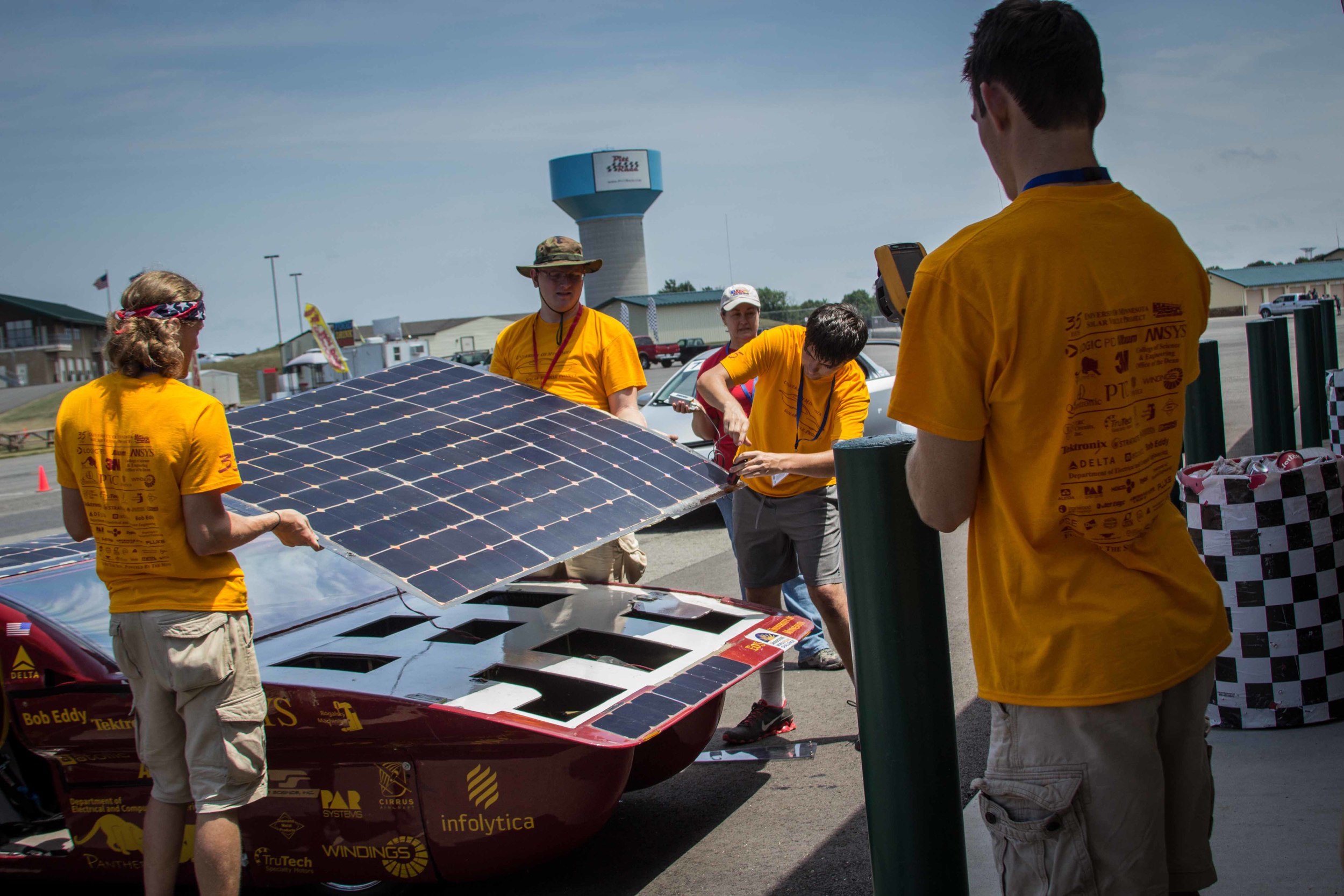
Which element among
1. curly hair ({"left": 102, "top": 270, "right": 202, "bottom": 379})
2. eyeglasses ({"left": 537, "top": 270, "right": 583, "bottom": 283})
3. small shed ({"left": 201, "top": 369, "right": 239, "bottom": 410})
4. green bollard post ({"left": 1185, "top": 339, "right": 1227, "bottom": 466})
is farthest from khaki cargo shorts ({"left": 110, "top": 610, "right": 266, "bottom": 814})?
small shed ({"left": 201, "top": 369, "right": 239, "bottom": 410})

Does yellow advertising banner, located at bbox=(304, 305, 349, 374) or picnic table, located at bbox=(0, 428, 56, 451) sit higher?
yellow advertising banner, located at bbox=(304, 305, 349, 374)

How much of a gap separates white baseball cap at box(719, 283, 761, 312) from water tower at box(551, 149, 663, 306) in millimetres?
86128

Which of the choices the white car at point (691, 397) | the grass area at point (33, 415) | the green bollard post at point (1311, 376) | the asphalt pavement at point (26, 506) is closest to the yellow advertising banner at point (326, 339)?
the grass area at point (33, 415)

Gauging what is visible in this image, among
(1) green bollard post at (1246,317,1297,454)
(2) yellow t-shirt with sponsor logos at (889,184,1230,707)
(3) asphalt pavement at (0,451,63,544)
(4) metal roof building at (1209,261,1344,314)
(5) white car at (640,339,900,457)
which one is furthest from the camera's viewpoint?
(4) metal roof building at (1209,261,1344,314)

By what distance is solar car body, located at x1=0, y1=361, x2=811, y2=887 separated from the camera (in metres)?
3.02

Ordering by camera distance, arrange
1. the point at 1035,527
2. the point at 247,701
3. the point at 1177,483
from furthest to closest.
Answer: the point at 1177,483 → the point at 247,701 → the point at 1035,527

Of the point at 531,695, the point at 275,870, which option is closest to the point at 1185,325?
the point at 531,695

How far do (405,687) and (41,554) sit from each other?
2.00 m

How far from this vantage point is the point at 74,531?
3184 mm

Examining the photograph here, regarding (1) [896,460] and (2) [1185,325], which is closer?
(2) [1185,325]

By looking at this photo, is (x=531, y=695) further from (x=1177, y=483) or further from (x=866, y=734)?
(x=1177, y=483)

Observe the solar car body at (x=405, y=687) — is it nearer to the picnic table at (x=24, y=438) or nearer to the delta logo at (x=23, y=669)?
the delta logo at (x=23, y=669)

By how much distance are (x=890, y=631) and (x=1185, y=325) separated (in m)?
0.92

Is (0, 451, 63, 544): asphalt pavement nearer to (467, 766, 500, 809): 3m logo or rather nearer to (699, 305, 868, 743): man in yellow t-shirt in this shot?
(699, 305, 868, 743): man in yellow t-shirt
